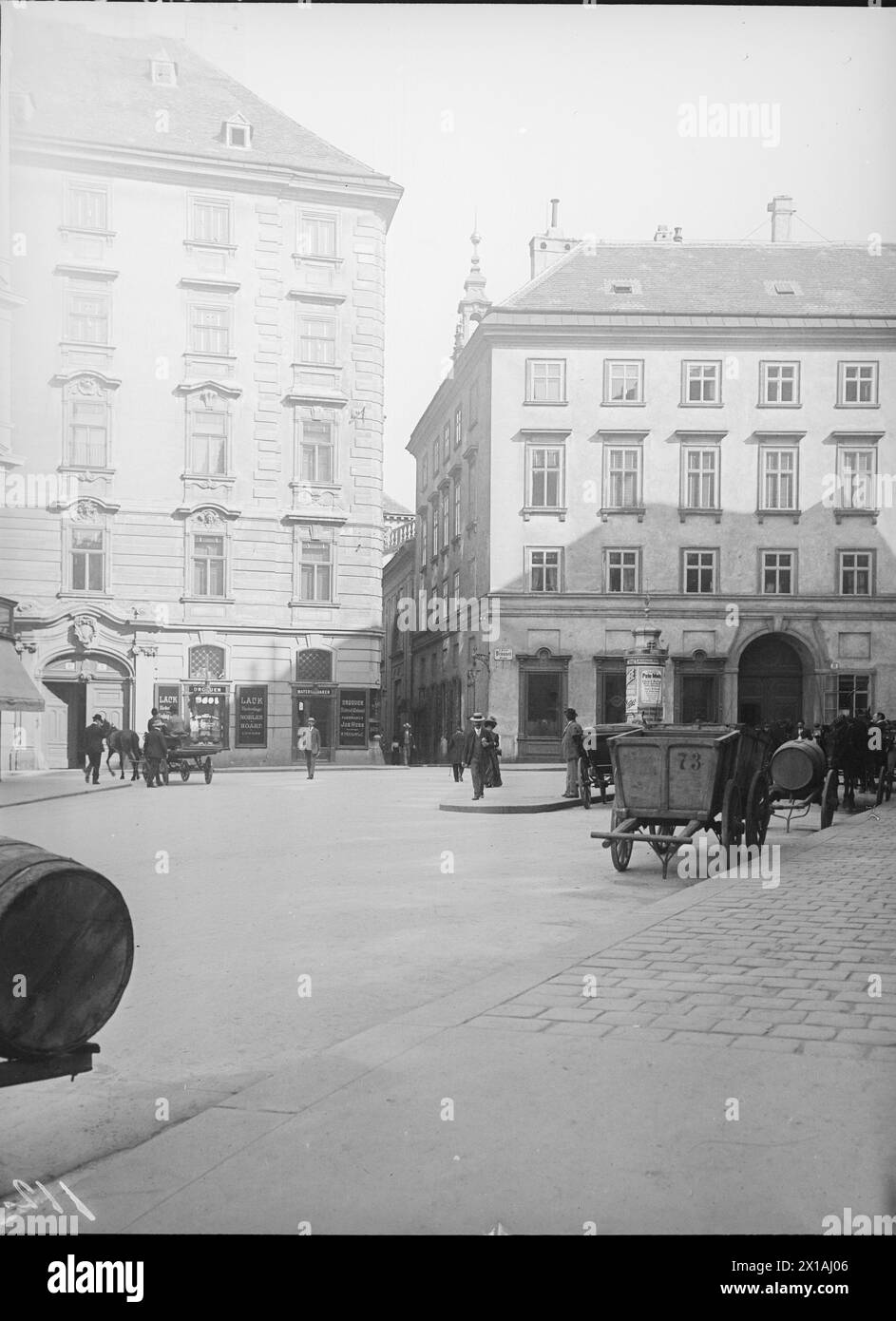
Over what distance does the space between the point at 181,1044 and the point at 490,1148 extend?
2201mm

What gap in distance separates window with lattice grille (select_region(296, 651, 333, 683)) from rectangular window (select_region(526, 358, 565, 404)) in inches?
1043

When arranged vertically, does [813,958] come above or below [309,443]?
below

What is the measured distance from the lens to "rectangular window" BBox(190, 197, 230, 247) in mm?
7484

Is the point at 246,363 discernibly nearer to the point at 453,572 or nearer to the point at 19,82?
the point at 19,82

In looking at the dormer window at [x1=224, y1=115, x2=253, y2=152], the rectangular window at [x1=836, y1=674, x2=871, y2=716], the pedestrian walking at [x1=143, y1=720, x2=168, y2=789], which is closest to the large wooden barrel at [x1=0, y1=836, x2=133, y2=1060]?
the pedestrian walking at [x1=143, y1=720, x2=168, y2=789]

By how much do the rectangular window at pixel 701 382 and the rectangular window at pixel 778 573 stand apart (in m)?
4.19

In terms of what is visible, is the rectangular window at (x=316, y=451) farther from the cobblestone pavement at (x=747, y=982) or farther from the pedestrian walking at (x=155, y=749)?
Result: the cobblestone pavement at (x=747, y=982)

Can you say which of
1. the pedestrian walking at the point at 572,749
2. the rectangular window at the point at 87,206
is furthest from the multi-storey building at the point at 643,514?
the rectangular window at the point at 87,206

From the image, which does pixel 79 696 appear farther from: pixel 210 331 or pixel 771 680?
pixel 771 680

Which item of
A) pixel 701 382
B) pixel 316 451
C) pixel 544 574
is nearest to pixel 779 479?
pixel 701 382

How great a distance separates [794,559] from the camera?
30.6 m
